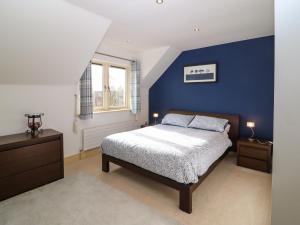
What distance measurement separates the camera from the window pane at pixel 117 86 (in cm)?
407

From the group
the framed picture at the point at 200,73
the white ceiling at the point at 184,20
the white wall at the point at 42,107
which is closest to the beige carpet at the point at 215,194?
the white wall at the point at 42,107

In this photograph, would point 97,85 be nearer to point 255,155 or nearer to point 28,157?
point 28,157

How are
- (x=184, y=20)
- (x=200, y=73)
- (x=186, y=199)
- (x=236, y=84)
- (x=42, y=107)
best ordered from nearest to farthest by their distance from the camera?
(x=186, y=199), (x=184, y=20), (x=42, y=107), (x=236, y=84), (x=200, y=73)

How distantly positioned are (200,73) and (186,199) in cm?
281

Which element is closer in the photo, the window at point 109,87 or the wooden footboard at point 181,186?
the wooden footboard at point 181,186

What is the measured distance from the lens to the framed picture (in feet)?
12.4

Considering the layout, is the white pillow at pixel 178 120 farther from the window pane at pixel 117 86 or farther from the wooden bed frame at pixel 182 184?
the window pane at pixel 117 86

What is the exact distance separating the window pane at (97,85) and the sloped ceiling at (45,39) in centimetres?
73

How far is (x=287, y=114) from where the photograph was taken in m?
1.07

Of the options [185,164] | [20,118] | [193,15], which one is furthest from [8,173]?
[193,15]

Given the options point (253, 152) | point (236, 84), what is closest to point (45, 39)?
point (236, 84)

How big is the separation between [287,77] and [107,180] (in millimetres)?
2437

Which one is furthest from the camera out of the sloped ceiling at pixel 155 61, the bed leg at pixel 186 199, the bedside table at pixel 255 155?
the sloped ceiling at pixel 155 61

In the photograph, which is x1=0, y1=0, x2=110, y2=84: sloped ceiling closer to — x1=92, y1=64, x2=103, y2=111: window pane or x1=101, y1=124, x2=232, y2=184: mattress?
x1=92, y1=64, x2=103, y2=111: window pane
